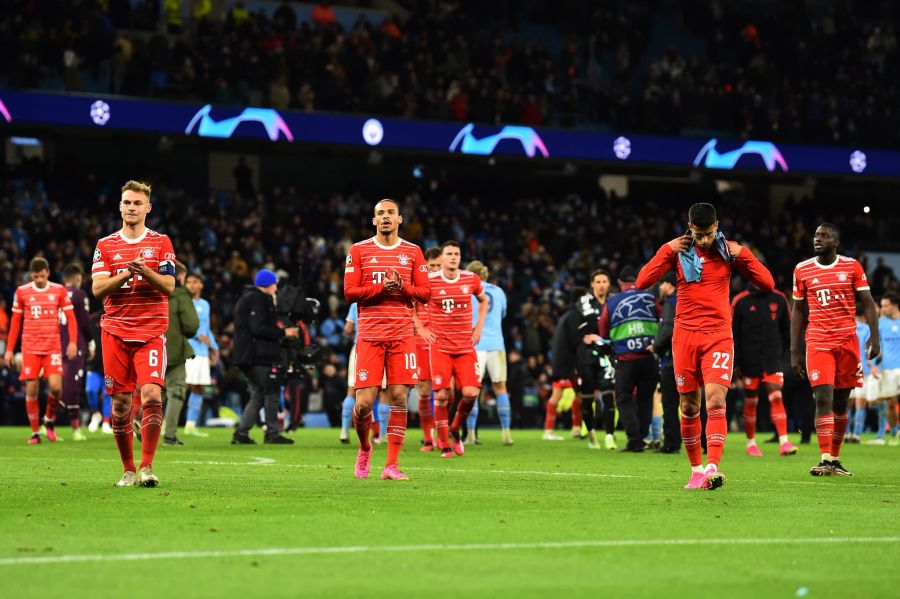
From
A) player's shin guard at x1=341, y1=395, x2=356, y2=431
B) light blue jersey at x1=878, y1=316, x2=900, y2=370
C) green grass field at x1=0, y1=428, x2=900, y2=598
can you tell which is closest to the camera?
green grass field at x1=0, y1=428, x2=900, y2=598

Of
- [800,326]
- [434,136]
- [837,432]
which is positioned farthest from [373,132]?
[837,432]

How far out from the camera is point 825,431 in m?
13.9

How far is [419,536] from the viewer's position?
8094mm

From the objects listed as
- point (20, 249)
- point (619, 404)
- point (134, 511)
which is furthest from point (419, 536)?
point (20, 249)

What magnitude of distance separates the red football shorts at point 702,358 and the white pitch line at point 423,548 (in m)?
3.46

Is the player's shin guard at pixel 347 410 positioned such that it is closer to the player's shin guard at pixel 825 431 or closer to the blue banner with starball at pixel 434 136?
the player's shin guard at pixel 825 431

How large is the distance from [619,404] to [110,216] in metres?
18.4

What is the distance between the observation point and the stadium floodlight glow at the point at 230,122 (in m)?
35.0

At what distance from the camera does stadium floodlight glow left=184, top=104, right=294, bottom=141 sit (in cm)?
3497

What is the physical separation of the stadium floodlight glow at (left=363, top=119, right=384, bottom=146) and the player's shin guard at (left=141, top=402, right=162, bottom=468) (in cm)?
2642

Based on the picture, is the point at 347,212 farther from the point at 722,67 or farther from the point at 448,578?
the point at 448,578

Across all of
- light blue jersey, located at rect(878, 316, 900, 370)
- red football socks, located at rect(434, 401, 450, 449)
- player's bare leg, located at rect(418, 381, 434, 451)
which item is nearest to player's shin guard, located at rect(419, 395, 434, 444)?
player's bare leg, located at rect(418, 381, 434, 451)

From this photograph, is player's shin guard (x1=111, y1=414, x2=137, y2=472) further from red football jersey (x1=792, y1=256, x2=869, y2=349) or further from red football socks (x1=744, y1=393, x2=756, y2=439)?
red football socks (x1=744, y1=393, x2=756, y2=439)

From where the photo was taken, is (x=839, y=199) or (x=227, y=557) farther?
(x=839, y=199)
